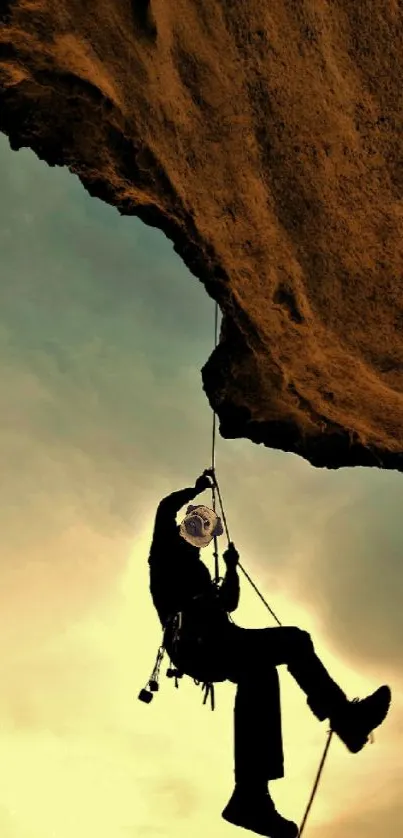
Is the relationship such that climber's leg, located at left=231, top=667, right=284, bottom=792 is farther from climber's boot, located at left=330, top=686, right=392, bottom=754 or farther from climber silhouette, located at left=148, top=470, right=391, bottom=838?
climber's boot, located at left=330, top=686, right=392, bottom=754

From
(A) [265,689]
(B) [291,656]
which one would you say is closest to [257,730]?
(A) [265,689]

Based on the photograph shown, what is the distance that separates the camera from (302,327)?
5523mm

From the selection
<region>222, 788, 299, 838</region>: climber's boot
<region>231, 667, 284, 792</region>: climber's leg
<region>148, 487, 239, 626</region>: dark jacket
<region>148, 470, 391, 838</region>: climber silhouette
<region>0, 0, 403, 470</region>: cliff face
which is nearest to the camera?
<region>0, 0, 403, 470</region>: cliff face

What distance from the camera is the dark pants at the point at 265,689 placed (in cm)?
486

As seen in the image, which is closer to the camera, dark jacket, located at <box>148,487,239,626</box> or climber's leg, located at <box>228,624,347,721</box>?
climber's leg, located at <box>228,624,347,721</box>

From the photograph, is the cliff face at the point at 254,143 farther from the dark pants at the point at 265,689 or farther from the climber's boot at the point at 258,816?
the climber's boot at the point at 258,816

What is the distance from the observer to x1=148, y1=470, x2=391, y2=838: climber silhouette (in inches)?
187

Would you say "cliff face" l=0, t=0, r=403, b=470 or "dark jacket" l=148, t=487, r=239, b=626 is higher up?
"cliff face" l=0, t=0, r=403, b=470

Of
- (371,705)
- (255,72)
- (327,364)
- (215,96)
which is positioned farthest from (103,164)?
(371,705)

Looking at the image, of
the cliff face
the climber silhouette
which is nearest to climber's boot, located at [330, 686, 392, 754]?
the climber silhouette

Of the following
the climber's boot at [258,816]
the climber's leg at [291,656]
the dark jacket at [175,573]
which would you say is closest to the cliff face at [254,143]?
the dark jacket at [175,573]

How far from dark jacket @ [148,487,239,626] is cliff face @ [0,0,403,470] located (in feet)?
5.37

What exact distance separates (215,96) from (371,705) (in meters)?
4.28

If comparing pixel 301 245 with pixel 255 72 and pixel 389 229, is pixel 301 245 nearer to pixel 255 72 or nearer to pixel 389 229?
pixel 389 229
